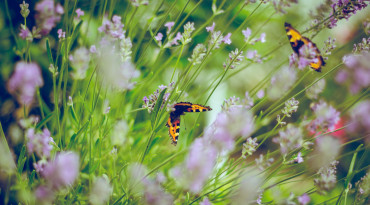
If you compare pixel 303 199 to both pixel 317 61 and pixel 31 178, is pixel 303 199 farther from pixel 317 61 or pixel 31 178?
pixel 31 178

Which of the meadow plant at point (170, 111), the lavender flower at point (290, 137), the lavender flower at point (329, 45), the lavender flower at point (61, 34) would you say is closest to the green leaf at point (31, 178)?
the meadow plant at point (170, 111)

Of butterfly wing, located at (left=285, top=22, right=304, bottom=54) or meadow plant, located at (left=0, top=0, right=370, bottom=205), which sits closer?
meadow plant, located at (left=0, top=0, right=370, bottom=205)

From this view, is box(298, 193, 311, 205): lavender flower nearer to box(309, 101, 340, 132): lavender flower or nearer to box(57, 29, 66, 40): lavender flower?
box(309, 101, 340, 132): lavender flower

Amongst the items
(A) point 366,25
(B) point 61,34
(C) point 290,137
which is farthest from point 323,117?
(B) point 61,34

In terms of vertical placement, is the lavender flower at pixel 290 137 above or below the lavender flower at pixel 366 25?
below

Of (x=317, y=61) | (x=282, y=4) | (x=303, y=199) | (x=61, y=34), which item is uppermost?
(x=61, y=34)

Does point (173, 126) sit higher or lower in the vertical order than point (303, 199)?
higher

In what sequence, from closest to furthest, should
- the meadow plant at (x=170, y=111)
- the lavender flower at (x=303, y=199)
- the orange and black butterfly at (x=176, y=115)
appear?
the meadow plant at (x=170, y=111), the lavender flower at (x=303, y=199), the orange and black butterfly at (x=176, y=115)

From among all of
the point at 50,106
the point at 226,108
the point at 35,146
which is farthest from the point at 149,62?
the point at 35,146

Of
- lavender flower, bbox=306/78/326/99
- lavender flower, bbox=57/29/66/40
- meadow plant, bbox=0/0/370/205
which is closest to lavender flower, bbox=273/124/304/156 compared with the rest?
meadow plant, bbox=0/0/370/205

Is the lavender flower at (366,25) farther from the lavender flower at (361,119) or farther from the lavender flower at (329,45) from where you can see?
the lavender flower at (361,119)

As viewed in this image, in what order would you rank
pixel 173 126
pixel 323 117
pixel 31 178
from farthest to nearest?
pixel 173 126 → pixel 31 178 → pixel 323 117

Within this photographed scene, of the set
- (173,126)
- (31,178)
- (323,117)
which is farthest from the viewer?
(173,126)

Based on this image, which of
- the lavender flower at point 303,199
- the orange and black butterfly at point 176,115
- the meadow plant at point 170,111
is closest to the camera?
the meadow plant at point 170,111
